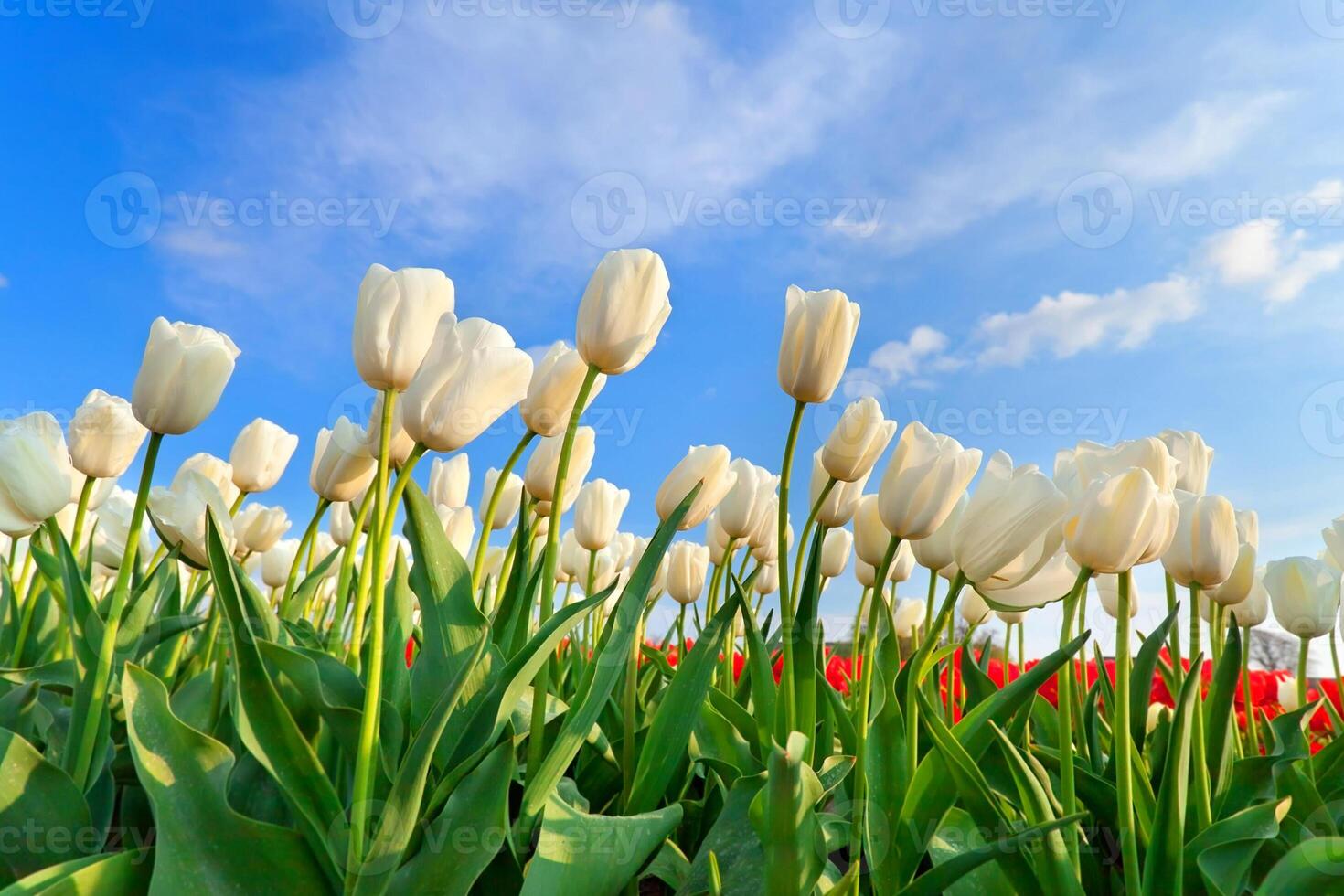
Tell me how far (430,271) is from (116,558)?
49.5 inches

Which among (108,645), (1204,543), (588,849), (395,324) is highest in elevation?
(395,324)

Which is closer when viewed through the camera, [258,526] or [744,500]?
[744,500]

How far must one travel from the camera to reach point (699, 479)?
161cm

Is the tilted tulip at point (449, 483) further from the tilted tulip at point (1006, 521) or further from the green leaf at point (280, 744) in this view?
the tilted tulip at point (1006, 521)

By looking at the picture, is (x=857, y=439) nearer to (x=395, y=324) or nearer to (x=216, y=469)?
(x=395, y=324)

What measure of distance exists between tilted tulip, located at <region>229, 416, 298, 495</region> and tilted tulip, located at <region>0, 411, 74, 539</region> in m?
0.33

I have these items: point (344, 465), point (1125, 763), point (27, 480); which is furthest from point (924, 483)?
point (27, 480)

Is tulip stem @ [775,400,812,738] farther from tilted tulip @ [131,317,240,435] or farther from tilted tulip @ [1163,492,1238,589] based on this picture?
tilted tulip @ [131,317,240,435]

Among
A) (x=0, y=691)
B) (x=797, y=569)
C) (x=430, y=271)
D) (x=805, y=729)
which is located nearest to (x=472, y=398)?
(x=430, y=271)

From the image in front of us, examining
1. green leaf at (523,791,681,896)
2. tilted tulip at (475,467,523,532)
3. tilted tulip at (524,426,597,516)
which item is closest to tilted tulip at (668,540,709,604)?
tilted tulip at (475,467,523,532)

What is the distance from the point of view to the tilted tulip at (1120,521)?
102cm

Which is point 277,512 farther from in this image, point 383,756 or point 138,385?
point 383,756

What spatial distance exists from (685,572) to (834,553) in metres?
0.39

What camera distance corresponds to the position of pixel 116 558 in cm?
183
